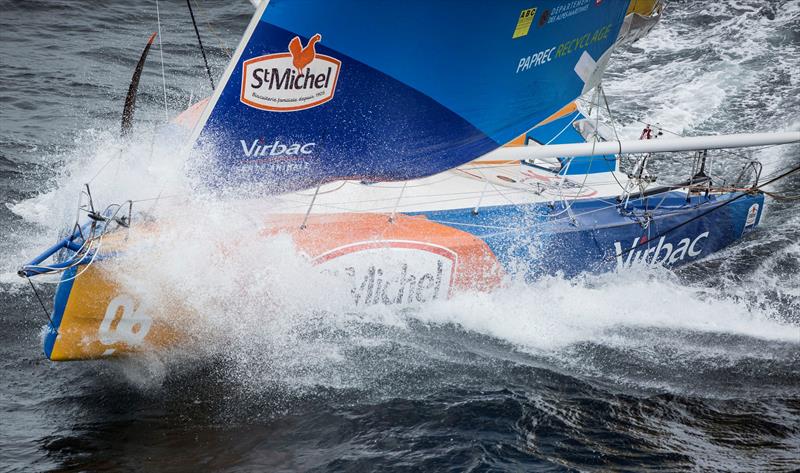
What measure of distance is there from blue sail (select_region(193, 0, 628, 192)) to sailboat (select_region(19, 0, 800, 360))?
1cm

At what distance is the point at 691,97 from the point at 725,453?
7.93 m

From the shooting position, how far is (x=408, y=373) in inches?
262

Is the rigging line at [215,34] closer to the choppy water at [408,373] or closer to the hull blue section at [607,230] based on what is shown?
the choppy water at [408,373]

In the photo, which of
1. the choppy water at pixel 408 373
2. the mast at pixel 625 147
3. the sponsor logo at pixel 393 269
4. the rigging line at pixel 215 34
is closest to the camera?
the choppy water at pixel 408 373

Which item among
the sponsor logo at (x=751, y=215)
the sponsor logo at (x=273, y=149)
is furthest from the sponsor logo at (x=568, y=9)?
the sponsor logo at (x=751, y=215)

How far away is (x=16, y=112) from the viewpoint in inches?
447

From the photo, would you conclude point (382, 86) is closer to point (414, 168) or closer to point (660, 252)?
point (414, 168)

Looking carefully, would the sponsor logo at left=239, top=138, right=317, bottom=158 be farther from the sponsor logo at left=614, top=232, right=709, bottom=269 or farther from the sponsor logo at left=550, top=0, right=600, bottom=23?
the sponsor logo at left=614, top=232, right=709, bottom=269

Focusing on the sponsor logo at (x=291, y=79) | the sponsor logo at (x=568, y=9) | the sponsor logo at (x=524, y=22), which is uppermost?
the sponsor logo at (x=568, y=9)

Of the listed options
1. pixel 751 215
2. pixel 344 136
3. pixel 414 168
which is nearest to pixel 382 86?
pixel 344 136

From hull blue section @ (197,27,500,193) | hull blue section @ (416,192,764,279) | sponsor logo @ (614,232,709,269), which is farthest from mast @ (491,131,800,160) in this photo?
sponsor logo @ (614,232,709,269)

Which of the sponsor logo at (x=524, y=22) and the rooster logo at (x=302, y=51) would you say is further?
the sponsor logo at (x=524, y=22)

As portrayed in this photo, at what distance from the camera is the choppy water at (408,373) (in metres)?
5.77

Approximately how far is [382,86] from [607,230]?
304cm
